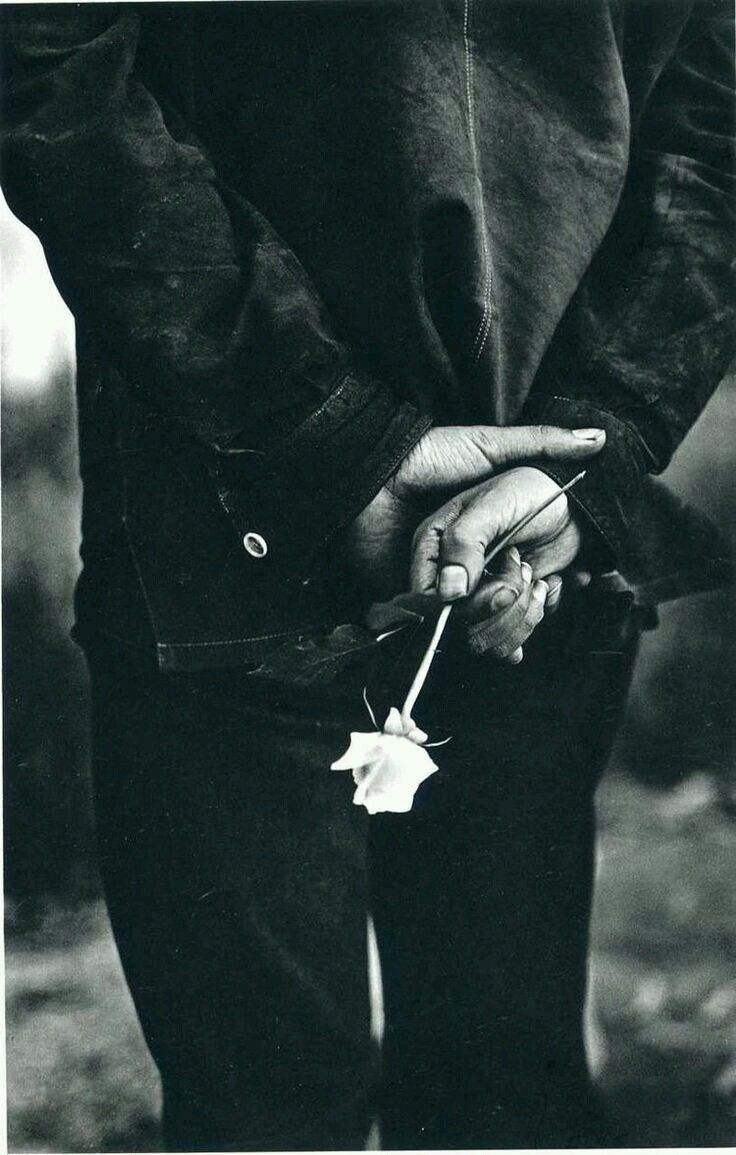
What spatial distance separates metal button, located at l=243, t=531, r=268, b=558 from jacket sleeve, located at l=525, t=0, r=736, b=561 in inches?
11.0

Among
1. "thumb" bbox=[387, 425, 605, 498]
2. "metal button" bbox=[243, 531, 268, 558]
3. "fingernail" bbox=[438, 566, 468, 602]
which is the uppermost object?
"thumb" bbox=[387, 425, 605, 498]

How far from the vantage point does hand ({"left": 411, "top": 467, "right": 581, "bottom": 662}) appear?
861mm

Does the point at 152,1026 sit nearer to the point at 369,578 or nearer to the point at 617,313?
the point at 369,578

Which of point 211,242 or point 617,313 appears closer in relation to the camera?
point 211,242

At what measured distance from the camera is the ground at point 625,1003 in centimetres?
95

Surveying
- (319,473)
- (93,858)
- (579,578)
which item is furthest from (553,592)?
(93,858)

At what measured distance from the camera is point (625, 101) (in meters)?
0.97

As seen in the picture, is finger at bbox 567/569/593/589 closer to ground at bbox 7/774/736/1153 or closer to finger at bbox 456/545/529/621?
finger at bbox 456/545/529/621

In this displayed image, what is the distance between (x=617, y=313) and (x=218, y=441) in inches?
16.1

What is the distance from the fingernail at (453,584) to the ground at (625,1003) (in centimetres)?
29

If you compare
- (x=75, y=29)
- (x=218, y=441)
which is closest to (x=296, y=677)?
(x=218, y=441)

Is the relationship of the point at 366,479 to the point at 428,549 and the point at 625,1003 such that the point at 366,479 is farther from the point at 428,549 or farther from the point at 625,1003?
the point at 625,1003

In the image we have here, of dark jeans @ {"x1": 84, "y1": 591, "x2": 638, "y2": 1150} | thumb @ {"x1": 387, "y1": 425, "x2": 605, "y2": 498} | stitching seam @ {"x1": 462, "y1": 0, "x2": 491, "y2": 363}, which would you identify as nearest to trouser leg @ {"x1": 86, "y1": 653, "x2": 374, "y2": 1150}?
dark jeans @ {"x1": 84, "y1": 591, "x2": 638, "y2": 1150}

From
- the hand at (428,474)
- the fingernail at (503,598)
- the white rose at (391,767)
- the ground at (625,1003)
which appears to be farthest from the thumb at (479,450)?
the ground at (625,1003)
